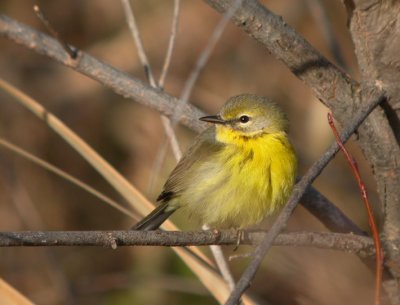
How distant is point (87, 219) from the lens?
23.9 ft

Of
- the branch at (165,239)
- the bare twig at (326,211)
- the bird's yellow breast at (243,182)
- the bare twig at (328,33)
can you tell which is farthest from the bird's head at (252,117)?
the branch at (165,239)

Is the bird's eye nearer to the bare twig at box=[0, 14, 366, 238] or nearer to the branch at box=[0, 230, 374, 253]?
the bare twig at box=[0, 14, 366, 238]

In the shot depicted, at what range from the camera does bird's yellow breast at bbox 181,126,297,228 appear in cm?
391

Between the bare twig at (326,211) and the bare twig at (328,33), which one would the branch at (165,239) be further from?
the bare twig at (328,33)

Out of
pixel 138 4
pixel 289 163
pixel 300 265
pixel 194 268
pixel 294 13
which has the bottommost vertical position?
pixel 194 268

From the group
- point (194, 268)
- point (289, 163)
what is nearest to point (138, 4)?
point (289, 163)

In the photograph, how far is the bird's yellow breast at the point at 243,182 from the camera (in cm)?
391

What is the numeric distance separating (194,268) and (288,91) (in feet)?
13.4

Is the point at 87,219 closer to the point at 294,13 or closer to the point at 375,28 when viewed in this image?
the point at 294,13

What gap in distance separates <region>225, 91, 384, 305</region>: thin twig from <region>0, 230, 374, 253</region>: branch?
39 cm

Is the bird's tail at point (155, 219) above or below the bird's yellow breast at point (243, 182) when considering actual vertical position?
below

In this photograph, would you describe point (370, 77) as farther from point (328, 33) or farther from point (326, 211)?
point (328, 33)

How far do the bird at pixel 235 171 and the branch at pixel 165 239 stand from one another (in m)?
0.59

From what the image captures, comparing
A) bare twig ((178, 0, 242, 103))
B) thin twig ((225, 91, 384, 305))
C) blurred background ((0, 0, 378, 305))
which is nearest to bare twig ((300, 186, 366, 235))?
thin twig ((225, 91, 384, 305))
